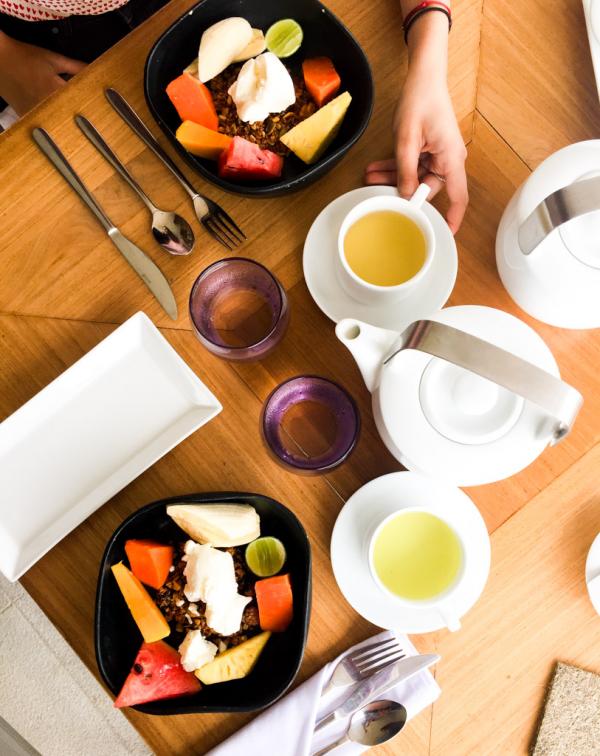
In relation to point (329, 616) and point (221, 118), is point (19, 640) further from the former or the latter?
point (221, 118)

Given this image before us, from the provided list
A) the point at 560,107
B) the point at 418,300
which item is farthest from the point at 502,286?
the point at 560,107

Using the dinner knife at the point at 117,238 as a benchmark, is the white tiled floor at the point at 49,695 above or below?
below

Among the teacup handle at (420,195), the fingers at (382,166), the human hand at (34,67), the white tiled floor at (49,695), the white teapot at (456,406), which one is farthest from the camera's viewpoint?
the white tiled floor at (49,695)

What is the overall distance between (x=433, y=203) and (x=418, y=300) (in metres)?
0.16

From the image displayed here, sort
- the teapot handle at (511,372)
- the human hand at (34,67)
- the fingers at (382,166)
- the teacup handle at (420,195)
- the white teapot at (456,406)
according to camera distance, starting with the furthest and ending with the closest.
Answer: the human hand at (34,67) → the fingers at (382,166) → the teacup handle at (420,195) → the white teapot at (456,406) → the teapot handle at (511,372)

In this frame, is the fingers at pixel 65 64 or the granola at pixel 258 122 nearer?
the granola at pixel 258 122

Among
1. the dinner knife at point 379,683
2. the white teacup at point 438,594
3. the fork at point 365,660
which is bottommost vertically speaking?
the dinner knife at point 379,683

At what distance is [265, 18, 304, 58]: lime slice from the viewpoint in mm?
898

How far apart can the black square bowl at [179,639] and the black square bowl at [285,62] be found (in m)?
0.41

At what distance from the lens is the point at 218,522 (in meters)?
0.81

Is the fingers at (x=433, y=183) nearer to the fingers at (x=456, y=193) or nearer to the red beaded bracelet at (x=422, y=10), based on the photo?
the fingers at (x=456, y=193)

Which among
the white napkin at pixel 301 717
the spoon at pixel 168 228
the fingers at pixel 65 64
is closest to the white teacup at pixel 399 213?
the spoon at pixel 168 228

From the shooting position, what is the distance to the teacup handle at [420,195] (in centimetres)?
81

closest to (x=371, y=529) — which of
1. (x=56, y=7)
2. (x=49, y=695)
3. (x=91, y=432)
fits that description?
(x=91, y=432)
